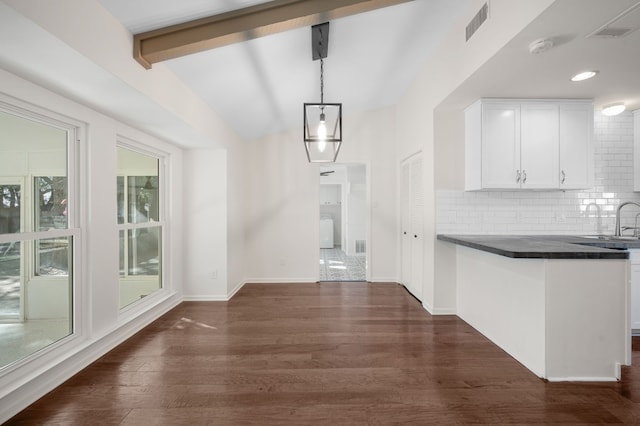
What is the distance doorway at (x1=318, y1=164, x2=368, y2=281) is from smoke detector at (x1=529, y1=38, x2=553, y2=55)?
11.0ft

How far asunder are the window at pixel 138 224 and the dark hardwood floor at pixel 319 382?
0.58m

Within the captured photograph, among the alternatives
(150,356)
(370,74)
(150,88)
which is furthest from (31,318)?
(370,74)

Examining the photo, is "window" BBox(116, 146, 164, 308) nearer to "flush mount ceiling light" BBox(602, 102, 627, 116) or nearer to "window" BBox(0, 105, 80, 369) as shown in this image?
"window" BBox(0, 105, 80, 369)

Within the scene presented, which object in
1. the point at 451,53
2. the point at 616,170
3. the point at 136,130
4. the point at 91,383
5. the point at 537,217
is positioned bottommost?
the point at 91,383

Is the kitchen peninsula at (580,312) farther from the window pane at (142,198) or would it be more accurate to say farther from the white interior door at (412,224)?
the window pane at (142,198)

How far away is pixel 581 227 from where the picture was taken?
3516 millimetres

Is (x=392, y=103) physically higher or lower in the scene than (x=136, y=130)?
higher

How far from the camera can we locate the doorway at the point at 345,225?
616cm

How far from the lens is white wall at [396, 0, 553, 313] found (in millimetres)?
2117

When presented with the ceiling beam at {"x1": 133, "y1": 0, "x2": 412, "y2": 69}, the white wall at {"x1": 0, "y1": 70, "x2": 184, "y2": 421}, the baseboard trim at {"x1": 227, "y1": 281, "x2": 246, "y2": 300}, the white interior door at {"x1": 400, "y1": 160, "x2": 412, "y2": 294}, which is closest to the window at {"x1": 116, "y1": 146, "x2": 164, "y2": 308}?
the white wall at {"x1": 0, "y1": 70, "x2": 184, "y2": 421}

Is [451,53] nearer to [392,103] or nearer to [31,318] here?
[392,103]

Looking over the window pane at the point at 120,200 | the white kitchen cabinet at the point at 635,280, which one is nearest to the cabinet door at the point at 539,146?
the white kitchen cabinet at the point at 635,280

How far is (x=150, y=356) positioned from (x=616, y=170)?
5.34 metres

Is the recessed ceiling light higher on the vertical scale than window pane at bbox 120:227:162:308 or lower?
higher
